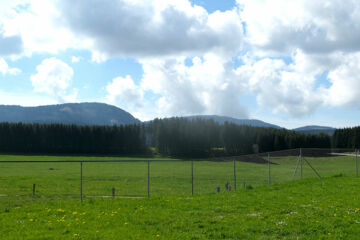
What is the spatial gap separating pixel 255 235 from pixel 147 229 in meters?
2.97

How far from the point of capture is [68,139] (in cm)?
11938

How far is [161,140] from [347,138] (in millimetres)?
75527

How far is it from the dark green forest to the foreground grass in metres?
99.6

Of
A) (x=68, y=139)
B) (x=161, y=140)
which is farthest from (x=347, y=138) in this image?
(x=68, y=139)

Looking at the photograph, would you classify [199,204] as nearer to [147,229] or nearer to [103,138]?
[147,229]

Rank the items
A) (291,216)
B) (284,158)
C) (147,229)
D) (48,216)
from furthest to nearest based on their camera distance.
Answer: (284,158) → (48,216) → (291,216) → (147,229)

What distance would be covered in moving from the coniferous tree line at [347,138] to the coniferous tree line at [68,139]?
80.3 meters

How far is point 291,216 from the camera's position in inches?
392

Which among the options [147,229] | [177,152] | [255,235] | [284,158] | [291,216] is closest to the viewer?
[255,235]

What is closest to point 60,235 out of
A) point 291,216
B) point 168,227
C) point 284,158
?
point 168,227

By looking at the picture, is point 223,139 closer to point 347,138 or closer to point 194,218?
point 347,138

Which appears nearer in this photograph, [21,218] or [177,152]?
[21,218]

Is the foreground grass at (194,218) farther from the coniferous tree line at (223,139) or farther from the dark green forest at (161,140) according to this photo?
the coniferous tree line at (223,139)

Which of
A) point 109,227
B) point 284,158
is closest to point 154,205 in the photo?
point 109,227
